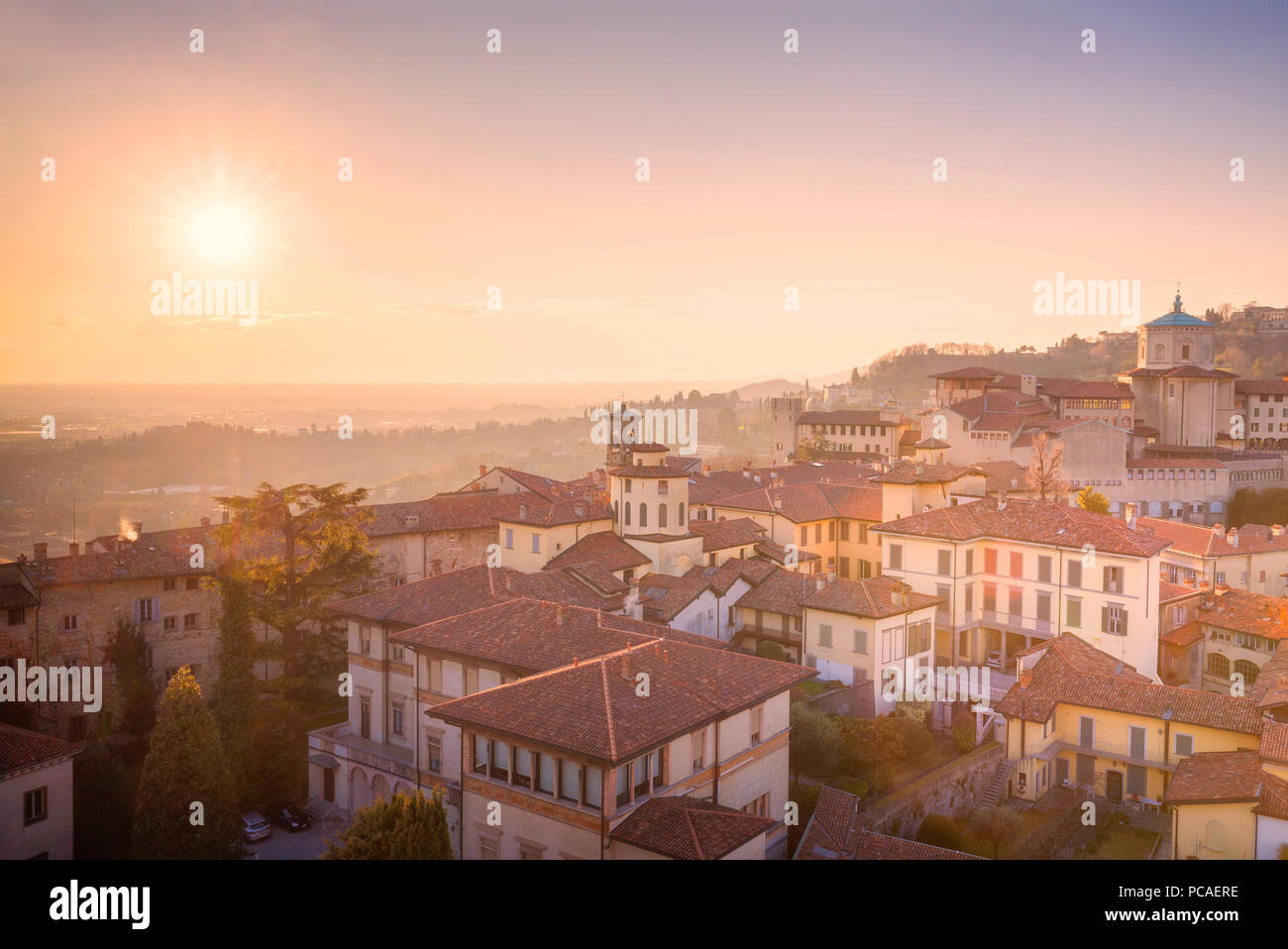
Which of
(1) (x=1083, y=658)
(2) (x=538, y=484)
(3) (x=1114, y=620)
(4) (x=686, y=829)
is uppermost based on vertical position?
(2) (x=538, y=484)

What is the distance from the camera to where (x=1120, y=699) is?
22703mm

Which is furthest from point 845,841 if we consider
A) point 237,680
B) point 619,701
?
point 237,680

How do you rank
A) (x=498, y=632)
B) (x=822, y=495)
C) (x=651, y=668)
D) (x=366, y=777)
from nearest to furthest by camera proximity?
1. (x=651, y=668)
2. (x=498, y=632)
3. (x=366, y=777)
4. (x=822, y=495)

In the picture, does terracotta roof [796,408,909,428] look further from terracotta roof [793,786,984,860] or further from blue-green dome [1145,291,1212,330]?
terracotta roof [793,786,984,860]

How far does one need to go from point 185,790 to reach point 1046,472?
4071cm

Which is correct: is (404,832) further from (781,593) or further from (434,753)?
(781,593)

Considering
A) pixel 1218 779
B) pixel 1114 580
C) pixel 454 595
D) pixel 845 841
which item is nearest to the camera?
pixel 845 841

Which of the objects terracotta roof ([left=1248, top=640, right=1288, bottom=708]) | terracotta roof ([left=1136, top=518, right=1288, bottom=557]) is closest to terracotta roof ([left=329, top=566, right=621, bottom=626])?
terracotta roof ([left=1248, top=640, right=1288, bottom=708])

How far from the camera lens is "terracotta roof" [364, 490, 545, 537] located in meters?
35.2

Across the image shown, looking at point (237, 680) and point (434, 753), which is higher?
point (237, 680)
